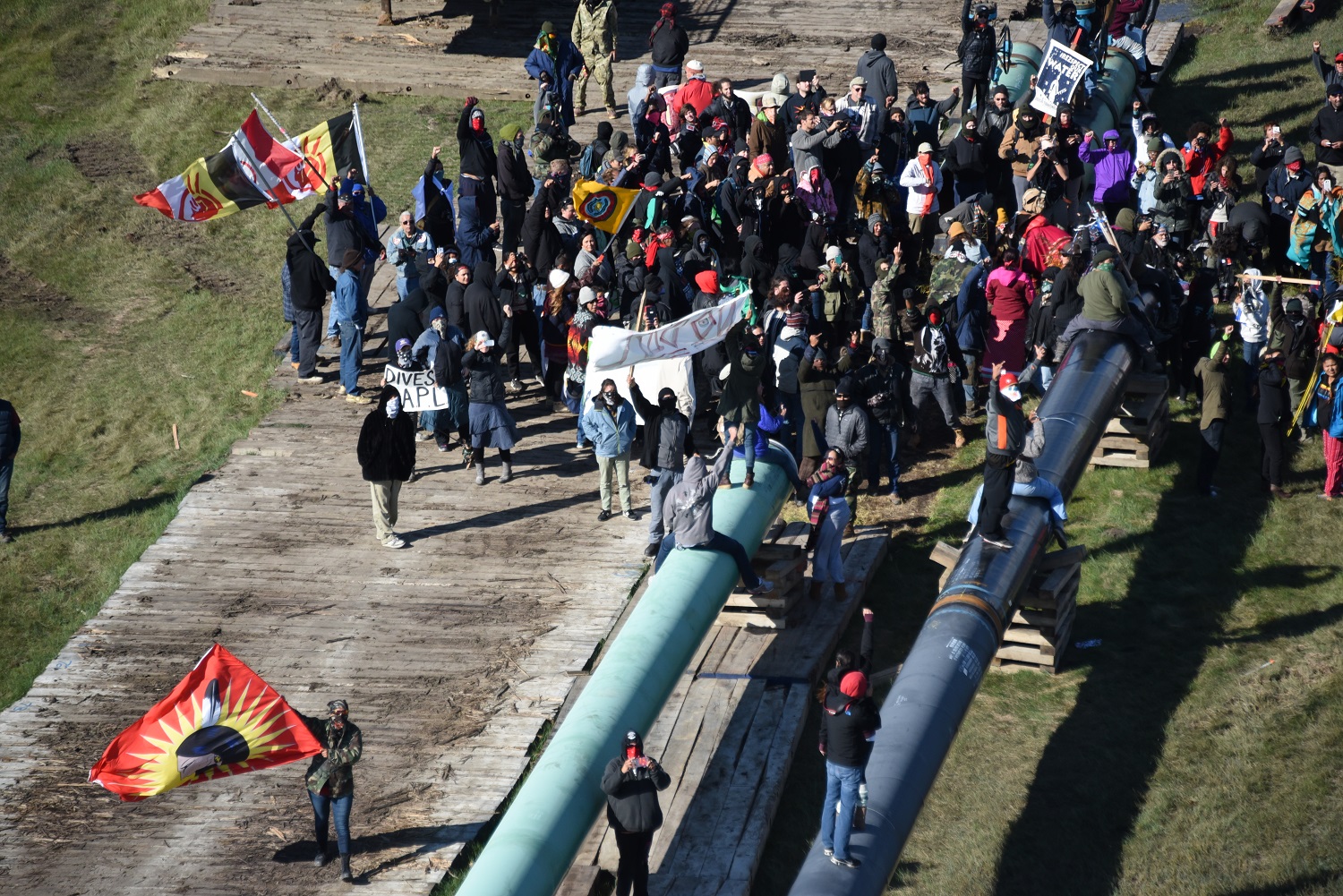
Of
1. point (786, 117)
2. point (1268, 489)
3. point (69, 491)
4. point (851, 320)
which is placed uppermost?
point (786, 117)

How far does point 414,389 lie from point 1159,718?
9650mm

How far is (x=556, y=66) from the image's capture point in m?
27.4

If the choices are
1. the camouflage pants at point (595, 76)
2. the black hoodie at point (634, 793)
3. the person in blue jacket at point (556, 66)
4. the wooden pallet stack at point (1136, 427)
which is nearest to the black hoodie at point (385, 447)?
the black hoodie at point (634, 793)

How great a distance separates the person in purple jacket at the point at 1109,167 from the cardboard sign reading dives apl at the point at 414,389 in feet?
→ 34.5

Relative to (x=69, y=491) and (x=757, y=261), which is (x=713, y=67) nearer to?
(x=757, y=261)

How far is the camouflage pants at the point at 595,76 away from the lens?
95.0ft

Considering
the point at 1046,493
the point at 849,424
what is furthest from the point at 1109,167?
the point at 1046,493

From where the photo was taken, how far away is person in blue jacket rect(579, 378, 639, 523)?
1869cm

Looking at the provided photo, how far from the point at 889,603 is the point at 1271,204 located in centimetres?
993

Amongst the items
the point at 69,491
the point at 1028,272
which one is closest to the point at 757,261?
the point at 1028,272

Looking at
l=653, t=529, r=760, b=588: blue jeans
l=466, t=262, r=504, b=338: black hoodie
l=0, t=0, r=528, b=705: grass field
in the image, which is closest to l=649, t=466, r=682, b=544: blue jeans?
l=653, t=529, r=760, b=588: blue jeans

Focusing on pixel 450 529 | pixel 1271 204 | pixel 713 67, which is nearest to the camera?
pixel 450 529

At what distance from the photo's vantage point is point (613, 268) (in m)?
21.7

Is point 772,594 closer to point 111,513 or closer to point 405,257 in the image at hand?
point 405,257
